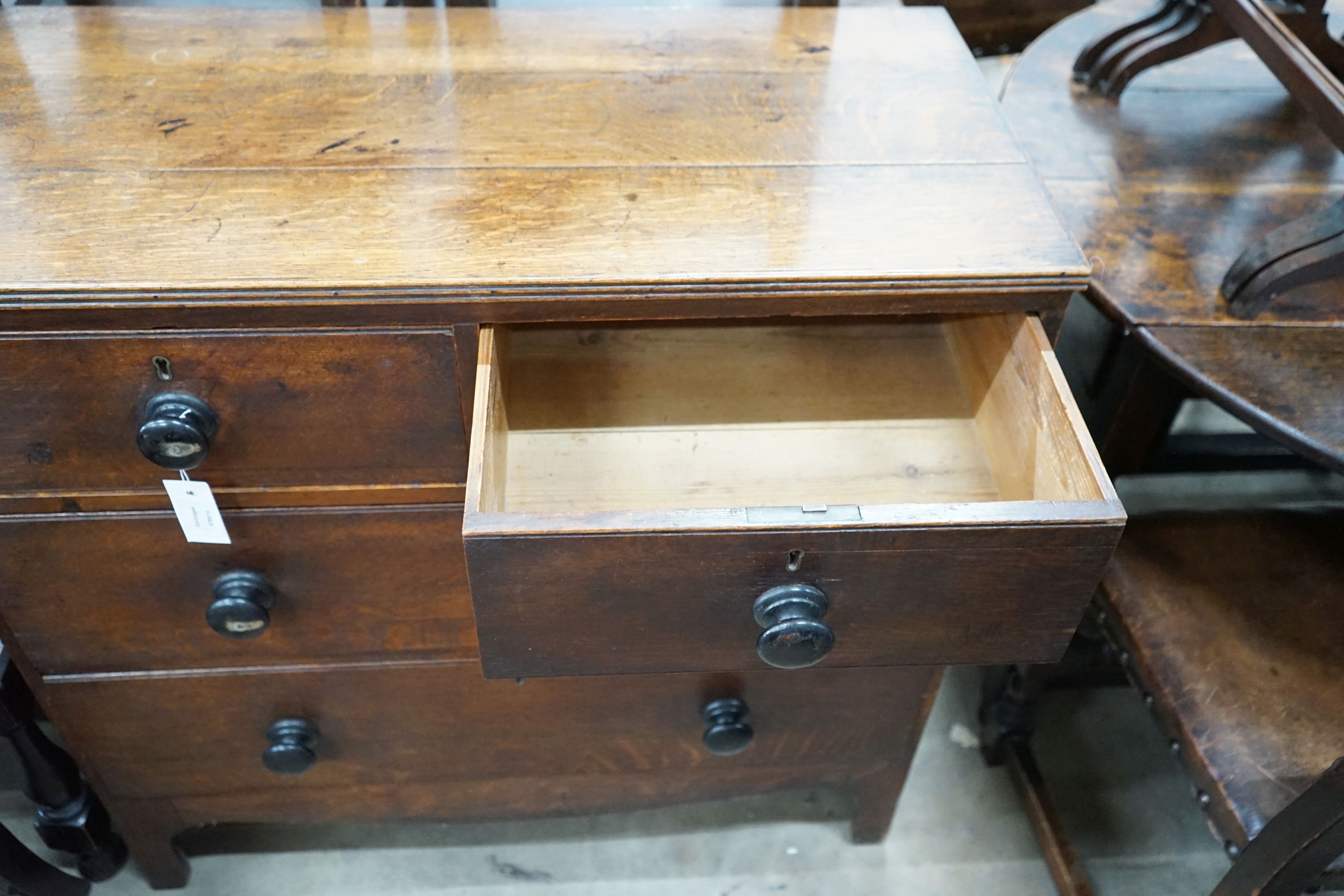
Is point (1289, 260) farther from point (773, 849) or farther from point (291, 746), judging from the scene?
point (291, 746)

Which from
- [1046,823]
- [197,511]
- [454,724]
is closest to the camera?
[197,511]

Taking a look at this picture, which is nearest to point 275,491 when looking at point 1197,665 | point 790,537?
point 790,537

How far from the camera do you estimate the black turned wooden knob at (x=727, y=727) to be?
3.33 ft

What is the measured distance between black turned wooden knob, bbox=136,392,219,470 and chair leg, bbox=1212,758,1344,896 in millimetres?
860

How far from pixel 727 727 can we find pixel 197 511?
0.54 m

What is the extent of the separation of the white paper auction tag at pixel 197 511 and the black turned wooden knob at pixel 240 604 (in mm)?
44

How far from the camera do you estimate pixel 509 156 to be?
831 millimetres

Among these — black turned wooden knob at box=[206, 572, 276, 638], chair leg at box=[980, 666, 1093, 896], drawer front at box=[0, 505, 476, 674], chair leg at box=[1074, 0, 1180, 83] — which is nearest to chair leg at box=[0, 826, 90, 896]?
drawer front at box=[0, 505, 476, 674]

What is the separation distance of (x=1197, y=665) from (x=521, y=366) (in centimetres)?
70

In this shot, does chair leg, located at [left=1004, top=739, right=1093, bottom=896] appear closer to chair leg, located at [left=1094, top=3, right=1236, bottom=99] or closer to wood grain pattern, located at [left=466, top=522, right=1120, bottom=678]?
wood grain pattern, located at [left=466, top=522, right=1120, bottom=678]

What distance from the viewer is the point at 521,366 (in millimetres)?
939

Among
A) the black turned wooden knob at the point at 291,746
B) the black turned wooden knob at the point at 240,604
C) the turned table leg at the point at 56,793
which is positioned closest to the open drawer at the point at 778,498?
the black turned wooden knob at the point at 240,604

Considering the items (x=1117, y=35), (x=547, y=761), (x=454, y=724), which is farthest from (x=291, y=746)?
(x=1117, y=35)

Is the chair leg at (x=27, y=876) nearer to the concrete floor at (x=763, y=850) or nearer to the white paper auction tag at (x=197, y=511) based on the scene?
the concrete floor at (x=763, y=850)
